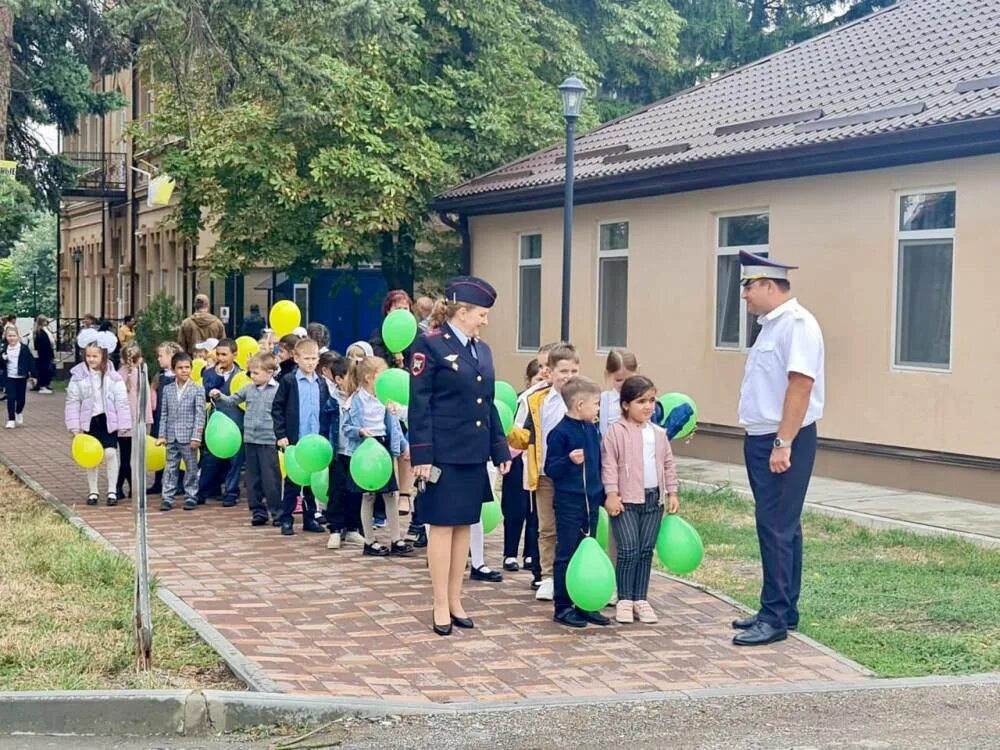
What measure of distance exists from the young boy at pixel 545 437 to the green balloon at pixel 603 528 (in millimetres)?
368

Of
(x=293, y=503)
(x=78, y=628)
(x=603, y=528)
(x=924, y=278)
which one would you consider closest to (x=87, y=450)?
(x=293, y=503)

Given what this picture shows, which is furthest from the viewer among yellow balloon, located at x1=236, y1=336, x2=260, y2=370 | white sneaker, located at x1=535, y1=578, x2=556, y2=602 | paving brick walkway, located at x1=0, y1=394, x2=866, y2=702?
yellow balloon, located at x1=236, y1=336, x2=260, y2=370

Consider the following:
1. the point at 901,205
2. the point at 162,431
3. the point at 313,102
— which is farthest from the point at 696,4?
the point at 162,431

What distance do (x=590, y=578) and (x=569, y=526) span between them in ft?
1.52

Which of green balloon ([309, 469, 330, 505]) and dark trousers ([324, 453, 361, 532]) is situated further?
green balloon ([309, 469, 330, 505])

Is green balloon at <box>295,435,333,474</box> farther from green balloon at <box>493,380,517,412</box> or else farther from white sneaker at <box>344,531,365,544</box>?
green balloon at <box>493,380,517,412</box>

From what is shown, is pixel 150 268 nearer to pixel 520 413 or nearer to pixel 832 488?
pixel 832 488

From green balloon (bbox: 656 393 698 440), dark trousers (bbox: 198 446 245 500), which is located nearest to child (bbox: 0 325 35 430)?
dark trousers (bbox: 198 446 245 500)

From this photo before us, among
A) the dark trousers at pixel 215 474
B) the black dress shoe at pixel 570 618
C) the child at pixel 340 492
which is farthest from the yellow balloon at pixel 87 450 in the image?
the black dress shoe at pixel 570 618

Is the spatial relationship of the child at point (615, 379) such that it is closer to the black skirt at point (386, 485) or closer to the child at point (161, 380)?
the black skirt at point (386, 485)

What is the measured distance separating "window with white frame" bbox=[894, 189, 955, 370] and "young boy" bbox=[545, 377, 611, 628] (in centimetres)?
672

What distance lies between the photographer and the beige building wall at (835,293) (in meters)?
13.1

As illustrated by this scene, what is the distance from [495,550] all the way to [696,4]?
25927 mm

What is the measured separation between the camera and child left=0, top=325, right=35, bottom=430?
22.9m
